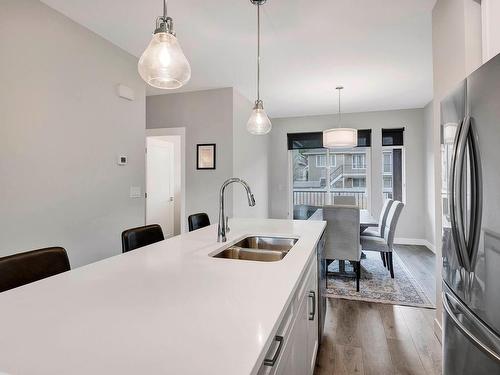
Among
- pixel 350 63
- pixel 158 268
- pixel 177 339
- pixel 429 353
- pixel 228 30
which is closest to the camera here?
pixel 177 339

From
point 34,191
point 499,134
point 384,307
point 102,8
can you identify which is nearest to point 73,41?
point 102,8

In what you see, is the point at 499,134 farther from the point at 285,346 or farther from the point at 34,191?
the point at 34,191

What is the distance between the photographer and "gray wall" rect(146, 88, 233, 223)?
423 cm

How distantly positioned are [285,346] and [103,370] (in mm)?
598

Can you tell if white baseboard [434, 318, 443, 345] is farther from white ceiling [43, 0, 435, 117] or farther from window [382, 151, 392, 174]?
window [382, 151, 392, 174]

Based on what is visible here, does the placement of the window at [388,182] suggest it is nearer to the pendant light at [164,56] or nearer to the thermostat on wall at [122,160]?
the thermostat on wall at [122,160]

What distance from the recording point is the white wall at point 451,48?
1.75 m

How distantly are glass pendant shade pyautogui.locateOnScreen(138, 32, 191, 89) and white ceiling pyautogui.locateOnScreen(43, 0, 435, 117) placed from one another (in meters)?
1.21

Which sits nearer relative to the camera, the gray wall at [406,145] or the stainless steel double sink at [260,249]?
the stainless steel double sink at [260,249]

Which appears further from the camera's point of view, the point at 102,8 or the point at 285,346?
the point at 102,8

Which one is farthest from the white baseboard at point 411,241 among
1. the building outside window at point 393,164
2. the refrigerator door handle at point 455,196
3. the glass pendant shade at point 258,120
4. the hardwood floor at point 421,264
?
the refrigerator door handle at point 455,196

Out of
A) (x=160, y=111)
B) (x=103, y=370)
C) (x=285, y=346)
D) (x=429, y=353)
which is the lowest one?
(x=429, y=353)

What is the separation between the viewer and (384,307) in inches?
111

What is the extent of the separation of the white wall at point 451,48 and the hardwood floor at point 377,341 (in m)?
0.24
